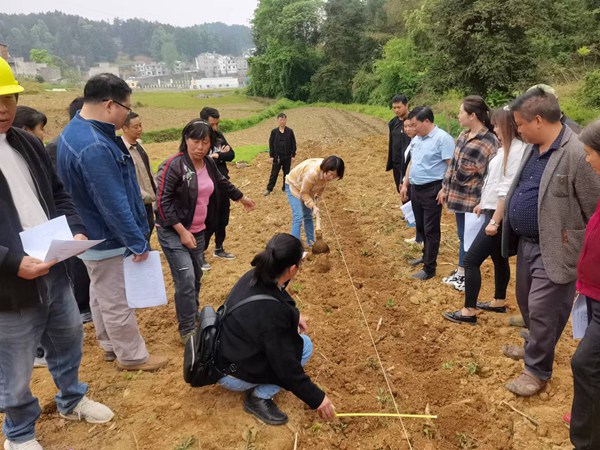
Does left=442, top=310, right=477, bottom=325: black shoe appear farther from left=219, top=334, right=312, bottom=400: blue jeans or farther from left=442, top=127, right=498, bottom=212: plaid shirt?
left=219, top=334, right=312, bottom=400: blue jeans

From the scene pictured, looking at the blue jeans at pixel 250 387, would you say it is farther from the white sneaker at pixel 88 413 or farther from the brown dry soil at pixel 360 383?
the white sneaker at pixel 88 413

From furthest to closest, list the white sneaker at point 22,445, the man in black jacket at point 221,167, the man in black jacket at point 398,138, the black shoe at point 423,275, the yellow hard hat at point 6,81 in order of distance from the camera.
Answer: the man in black jacket at point 398,138 < the man in black jacket at point 221,167 < the black shoe at point 423,275 < the white sneaker at point 22,445 < the yellow hard hat at point 6,81

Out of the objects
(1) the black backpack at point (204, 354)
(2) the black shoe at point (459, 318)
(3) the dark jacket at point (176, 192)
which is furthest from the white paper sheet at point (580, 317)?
(3) the dark jacket at point (176, 192)

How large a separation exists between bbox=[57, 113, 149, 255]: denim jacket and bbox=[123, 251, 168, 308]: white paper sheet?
131 millimetres

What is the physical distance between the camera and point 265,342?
2.48 metres

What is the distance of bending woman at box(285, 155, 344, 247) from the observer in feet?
15.8

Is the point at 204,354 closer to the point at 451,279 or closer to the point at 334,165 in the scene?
the point at 334,165

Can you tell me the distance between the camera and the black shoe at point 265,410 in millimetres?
2832

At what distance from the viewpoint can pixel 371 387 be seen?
3.35 m

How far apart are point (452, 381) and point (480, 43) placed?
625 inches

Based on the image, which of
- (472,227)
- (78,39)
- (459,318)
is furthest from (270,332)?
(78,39)

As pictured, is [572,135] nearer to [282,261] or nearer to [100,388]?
[282,261]

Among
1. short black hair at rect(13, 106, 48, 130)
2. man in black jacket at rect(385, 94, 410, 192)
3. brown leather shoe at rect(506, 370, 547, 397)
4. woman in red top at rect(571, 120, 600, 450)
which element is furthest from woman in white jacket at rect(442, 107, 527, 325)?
short black hair at rect(13, 106, 48, 130)

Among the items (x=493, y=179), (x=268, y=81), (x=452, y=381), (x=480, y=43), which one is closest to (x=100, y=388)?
(x=452, y=381)
